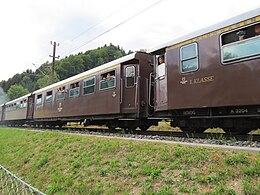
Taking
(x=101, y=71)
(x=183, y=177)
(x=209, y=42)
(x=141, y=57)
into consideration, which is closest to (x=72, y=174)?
(x=183, y=177)

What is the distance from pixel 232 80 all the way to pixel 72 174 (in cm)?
418

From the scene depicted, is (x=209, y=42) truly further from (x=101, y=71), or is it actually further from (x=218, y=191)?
(x=101, y=71)

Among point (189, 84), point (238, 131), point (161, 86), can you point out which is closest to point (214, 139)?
point (238, 131)

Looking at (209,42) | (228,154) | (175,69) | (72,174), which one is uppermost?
(209,42)

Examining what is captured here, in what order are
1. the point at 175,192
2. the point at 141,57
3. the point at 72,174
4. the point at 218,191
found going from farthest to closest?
the point at 141,57
the point at 72,174
the point at 175,192
the point at 218,191

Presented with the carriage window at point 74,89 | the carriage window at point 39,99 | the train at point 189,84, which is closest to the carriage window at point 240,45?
the train at point 189,84

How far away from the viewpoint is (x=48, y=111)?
1675 cm

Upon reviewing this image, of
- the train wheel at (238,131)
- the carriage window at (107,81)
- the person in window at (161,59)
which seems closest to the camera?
the train wheel at (238,131)

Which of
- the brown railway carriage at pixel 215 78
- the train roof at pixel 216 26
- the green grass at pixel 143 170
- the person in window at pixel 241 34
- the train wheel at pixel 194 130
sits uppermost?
the train roof at pixel 216 26

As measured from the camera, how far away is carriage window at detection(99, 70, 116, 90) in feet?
34.4

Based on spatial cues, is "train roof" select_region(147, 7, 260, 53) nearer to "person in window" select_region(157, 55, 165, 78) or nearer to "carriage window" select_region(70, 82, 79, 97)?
"person in window" select_region(157, 55, 165, 78)

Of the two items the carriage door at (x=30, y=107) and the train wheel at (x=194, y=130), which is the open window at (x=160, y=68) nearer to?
the train wheel at (x=194, y=130)

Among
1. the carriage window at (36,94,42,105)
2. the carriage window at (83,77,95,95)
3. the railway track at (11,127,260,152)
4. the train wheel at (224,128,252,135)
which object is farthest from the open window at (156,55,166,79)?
the carriage window at (36,94,42,105)

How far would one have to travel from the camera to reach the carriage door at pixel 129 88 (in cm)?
966
